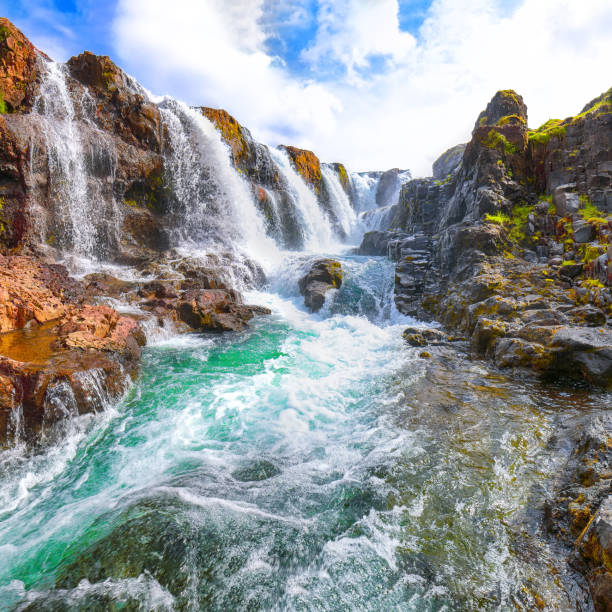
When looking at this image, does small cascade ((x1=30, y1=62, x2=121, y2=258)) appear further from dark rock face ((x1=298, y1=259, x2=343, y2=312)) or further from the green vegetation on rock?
the green vegetation on rock

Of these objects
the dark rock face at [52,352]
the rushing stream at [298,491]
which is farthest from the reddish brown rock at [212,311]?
the rushing stream at [298,491]

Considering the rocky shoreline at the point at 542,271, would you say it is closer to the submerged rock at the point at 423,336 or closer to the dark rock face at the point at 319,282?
the submerged rock at the point at 423,336

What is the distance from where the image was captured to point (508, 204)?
13.9m

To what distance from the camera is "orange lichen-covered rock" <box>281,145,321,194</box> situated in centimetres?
2970

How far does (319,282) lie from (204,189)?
1083 centimetres

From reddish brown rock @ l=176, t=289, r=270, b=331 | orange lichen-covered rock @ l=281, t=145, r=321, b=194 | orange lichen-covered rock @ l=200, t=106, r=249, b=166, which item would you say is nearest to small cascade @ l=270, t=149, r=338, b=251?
orange lichen-covered rock @ l=281, t=145, r=321, b=194

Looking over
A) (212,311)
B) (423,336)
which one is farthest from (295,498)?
(212,311)

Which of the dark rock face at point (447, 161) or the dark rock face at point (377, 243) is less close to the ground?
the dark rock face at point (447, 161)

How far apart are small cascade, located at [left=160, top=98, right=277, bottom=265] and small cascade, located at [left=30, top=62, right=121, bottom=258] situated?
3774 millimetres

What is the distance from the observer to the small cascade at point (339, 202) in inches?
1282

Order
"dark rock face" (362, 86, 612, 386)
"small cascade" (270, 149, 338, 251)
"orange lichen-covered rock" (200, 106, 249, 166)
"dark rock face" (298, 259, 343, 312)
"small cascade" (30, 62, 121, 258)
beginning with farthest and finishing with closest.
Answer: "small cascade" (270, 149, 338, 251) < "orange lichen-covered rock" (200, 106, 249, 166) < "dark rock face" (298, 259, 343, 312) < "small cascade" (30, 62, 121, 258) < "dark rock face" (362, 86, 612, 386)

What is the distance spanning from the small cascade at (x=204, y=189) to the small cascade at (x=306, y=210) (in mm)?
6221

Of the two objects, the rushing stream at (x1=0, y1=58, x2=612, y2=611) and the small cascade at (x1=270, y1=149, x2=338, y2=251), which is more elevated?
the small cascade at (x1=270, y1=149, x2=338, y2=251)

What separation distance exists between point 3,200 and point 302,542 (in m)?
17.4
